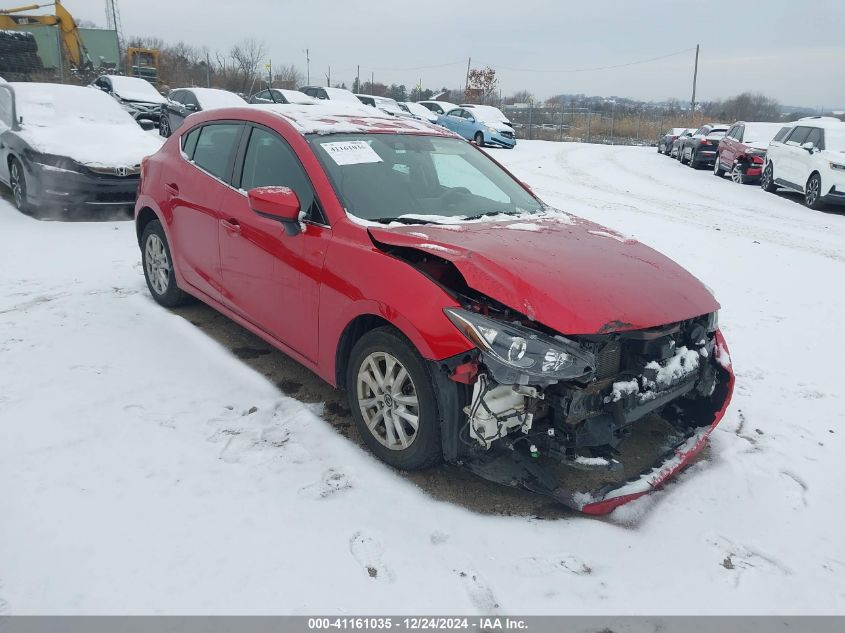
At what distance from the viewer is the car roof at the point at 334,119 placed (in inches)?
151

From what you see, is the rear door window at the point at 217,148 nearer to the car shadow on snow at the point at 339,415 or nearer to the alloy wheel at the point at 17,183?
the car shadow on snow at the point at 339,415

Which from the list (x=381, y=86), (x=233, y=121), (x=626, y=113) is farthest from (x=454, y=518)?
(x=381, y=86)

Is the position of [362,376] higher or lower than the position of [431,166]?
lower

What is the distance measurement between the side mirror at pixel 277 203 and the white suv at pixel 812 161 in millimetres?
12293

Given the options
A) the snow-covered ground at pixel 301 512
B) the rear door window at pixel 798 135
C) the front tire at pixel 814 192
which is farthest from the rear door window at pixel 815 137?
the snow-covered ground at pixel 301 512

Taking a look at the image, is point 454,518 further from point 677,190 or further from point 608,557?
point 677,190

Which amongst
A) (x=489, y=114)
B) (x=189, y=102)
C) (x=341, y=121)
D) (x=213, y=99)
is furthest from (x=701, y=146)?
(x=341, y=121)

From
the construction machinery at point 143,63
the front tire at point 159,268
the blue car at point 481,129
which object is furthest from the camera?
the construction machinery at point 143,63

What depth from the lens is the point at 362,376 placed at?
314cm

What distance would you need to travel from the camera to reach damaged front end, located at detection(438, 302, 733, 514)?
261 centimetres

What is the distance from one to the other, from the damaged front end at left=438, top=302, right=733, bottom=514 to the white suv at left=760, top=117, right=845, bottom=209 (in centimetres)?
1146

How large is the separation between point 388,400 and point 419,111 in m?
23.7

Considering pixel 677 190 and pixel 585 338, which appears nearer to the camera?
pixel 585 338

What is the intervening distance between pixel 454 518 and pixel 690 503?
1.18m
